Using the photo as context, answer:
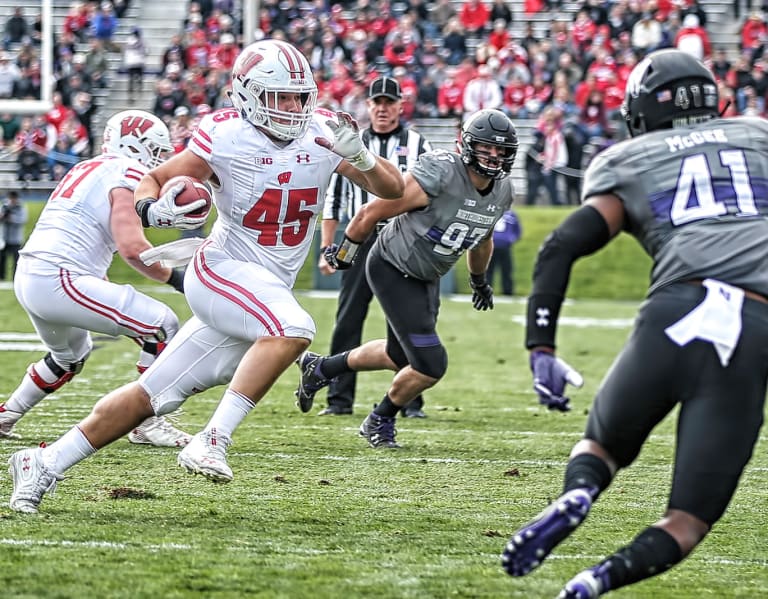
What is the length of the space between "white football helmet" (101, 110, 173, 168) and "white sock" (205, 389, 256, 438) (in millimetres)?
1991

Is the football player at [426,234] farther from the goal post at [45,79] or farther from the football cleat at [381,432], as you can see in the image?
the goal post at [45,79]


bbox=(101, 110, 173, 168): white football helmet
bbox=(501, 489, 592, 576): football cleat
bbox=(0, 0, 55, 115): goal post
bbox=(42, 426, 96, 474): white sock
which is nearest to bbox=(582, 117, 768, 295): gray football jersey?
bbox=(501, 489, 592, 576): football cleat

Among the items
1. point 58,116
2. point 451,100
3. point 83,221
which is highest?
point 83,221

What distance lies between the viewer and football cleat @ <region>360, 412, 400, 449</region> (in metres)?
6.28

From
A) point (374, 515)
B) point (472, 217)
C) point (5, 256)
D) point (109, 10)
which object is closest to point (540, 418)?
point (472, 217)

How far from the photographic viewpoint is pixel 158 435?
611cm

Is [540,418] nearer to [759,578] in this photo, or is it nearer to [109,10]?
[759,578]

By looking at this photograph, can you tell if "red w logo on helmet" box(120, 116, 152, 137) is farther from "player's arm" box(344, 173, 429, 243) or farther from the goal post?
the goal post

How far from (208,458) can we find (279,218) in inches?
38.2

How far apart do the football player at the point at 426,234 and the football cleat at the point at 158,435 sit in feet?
2.91

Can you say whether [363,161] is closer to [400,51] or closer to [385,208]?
[385,208]

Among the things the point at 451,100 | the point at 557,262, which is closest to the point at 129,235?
the point at 557,262

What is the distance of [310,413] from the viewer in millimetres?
7574

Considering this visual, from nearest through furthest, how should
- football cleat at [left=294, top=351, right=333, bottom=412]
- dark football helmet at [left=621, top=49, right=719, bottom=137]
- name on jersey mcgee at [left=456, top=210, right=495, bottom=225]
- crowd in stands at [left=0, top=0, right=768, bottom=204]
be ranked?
1. dark football helmet at [left=621, top=49, right=719, bottom=137]
2. name on jersey mcgee at [left=456, top=210, right=495, bottom=225]
3. football cleat at [left=294, top=351, right=333, bottom=412]
4. crowd in stands at [left=0, top=0, right=768, bottom=204]
